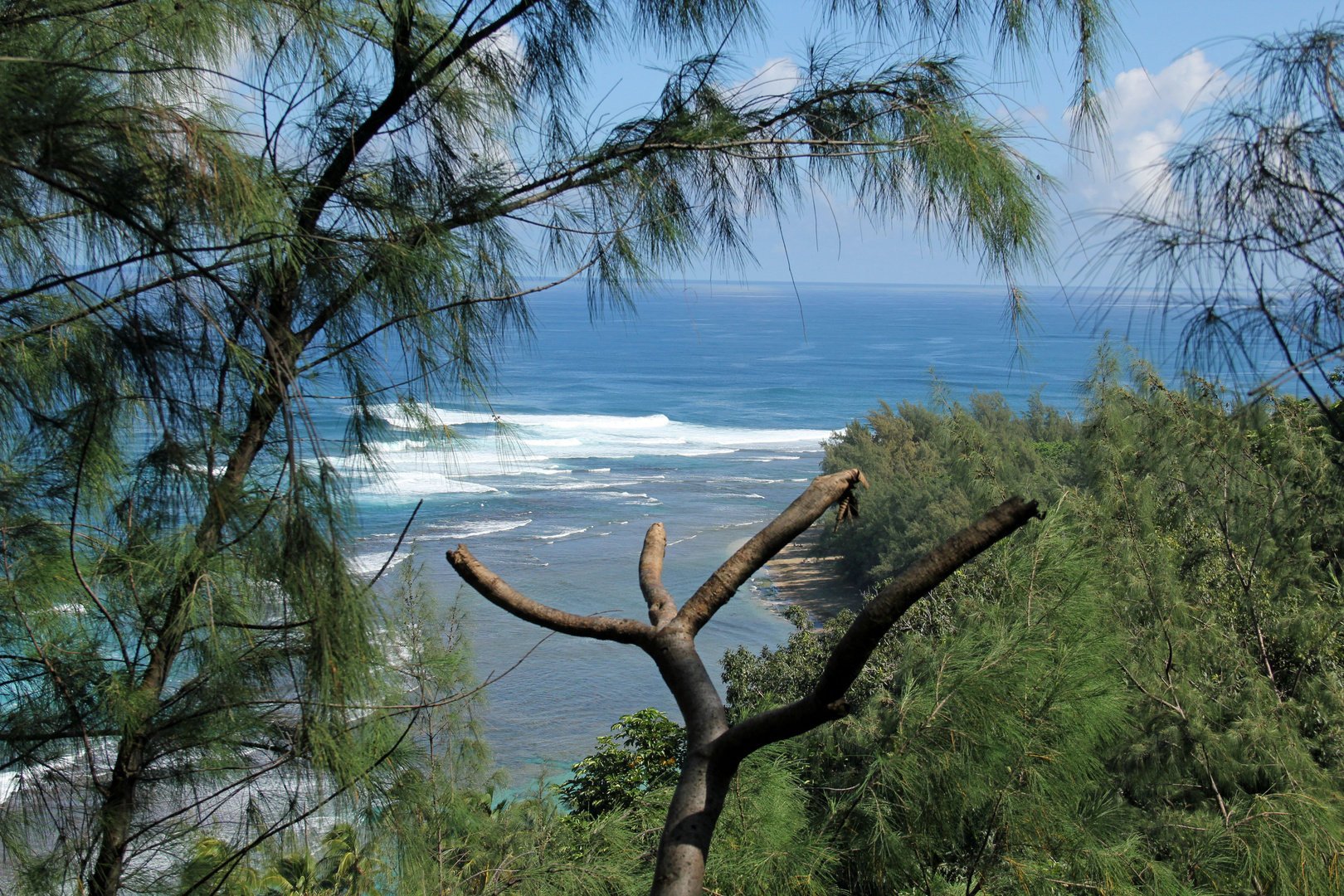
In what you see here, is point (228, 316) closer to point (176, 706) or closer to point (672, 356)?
point (176, 706)

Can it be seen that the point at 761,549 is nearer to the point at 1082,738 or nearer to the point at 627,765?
the point at 1082,738

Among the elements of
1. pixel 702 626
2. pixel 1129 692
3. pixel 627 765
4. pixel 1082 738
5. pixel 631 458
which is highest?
pixel 702 626

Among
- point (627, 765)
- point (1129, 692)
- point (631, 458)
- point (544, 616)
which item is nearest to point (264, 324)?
point (544, 616)

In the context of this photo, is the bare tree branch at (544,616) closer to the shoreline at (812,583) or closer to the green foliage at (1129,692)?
the green foliage at (1129,692)

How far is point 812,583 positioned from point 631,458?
8040mm

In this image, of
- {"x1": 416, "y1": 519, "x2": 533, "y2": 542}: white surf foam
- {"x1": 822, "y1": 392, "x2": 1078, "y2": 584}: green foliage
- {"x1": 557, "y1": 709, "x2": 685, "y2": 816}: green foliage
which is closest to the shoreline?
{"x1": 822, "y1": 392, "x2": 1078, "y2": 584}: green foliage

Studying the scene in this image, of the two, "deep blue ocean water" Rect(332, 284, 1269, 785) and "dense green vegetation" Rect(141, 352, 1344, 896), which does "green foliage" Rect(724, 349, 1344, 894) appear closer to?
"dense green vegetation" Rect(141, 352, 1344, 896)

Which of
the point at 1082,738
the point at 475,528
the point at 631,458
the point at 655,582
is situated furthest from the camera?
the point at 631,458

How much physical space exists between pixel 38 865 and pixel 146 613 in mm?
578

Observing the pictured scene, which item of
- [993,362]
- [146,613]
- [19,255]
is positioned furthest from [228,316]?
[993,362]

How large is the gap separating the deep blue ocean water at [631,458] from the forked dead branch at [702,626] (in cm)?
32

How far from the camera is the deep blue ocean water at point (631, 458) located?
9.12 ft

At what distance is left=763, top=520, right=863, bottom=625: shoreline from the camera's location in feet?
56.1

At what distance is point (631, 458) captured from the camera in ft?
81.8
